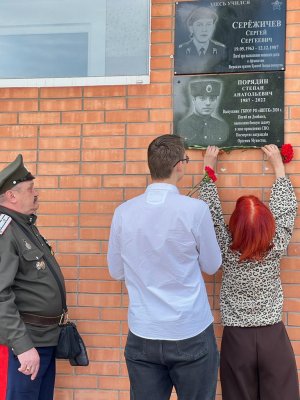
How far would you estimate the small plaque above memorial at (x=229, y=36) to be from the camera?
3301 mm

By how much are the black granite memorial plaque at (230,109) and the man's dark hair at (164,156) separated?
82cm

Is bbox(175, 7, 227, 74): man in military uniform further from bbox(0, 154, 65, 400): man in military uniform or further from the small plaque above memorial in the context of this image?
bbox(0, 154, 65, 400): man in military uniform

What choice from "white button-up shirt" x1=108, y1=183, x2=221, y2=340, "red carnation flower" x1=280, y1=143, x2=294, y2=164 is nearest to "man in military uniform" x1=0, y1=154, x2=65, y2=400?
"white button-up shirt" x1=108, y1=183, x2=221, y2=340

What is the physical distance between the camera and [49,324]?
2.91 m

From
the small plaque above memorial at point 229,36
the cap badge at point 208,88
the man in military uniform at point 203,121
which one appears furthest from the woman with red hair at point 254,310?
the small plaque above memorial at point 229,36

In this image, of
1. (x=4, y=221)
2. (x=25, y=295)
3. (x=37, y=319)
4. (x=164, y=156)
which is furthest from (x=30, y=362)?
(x=164, y=156)

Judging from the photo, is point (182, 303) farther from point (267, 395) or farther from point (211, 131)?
point (211, 131)

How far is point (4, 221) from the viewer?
2.86 meters

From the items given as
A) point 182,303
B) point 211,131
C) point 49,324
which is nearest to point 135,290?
point 182,303

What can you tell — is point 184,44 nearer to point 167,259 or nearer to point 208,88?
point 208,88

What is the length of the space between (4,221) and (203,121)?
1.42 m

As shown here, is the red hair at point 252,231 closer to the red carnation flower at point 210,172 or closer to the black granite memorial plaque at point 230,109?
the red carnation flower at point 210,172

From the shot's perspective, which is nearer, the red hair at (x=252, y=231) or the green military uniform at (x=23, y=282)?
the green military uniform at (x=23, y=282)

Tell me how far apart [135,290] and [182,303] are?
9.9 inches
